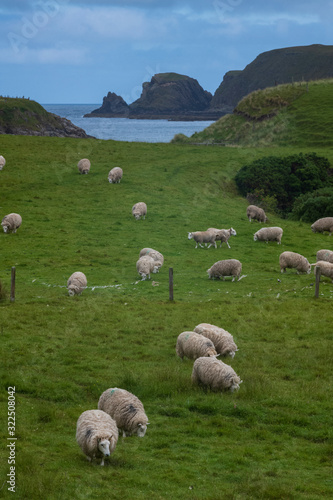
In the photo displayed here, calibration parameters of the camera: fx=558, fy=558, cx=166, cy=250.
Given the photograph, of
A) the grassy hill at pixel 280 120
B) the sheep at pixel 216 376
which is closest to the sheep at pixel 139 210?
the sheep at pixel 216 376

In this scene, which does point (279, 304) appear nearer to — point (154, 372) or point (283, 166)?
point (154, 372)

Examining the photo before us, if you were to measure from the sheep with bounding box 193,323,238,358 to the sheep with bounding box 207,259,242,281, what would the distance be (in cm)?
1061

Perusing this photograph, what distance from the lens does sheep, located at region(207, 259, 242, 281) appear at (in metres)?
28.8

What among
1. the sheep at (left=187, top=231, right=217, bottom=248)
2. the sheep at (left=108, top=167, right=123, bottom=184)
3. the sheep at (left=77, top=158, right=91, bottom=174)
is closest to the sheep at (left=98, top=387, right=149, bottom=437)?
the sheep at (left=187, top=231, right=217, bottom=248)

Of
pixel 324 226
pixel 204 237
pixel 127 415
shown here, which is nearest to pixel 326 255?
pixel 204 237

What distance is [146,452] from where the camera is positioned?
11.7 m

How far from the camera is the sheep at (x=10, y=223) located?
121 feet

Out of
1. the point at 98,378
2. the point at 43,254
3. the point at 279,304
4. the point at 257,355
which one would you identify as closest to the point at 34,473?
the point at 98,378

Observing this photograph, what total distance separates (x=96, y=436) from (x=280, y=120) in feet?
240

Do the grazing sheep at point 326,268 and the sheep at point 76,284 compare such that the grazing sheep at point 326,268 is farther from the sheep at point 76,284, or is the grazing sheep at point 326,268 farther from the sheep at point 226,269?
the sheep at point 76,284

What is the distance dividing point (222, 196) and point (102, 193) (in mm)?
12087

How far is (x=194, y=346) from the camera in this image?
56.6 feet

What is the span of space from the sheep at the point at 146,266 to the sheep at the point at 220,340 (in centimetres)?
1096

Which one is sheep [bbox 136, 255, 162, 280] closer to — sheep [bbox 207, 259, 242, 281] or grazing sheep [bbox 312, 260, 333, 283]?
sheep [bbox 207, 259, 242, 281]
